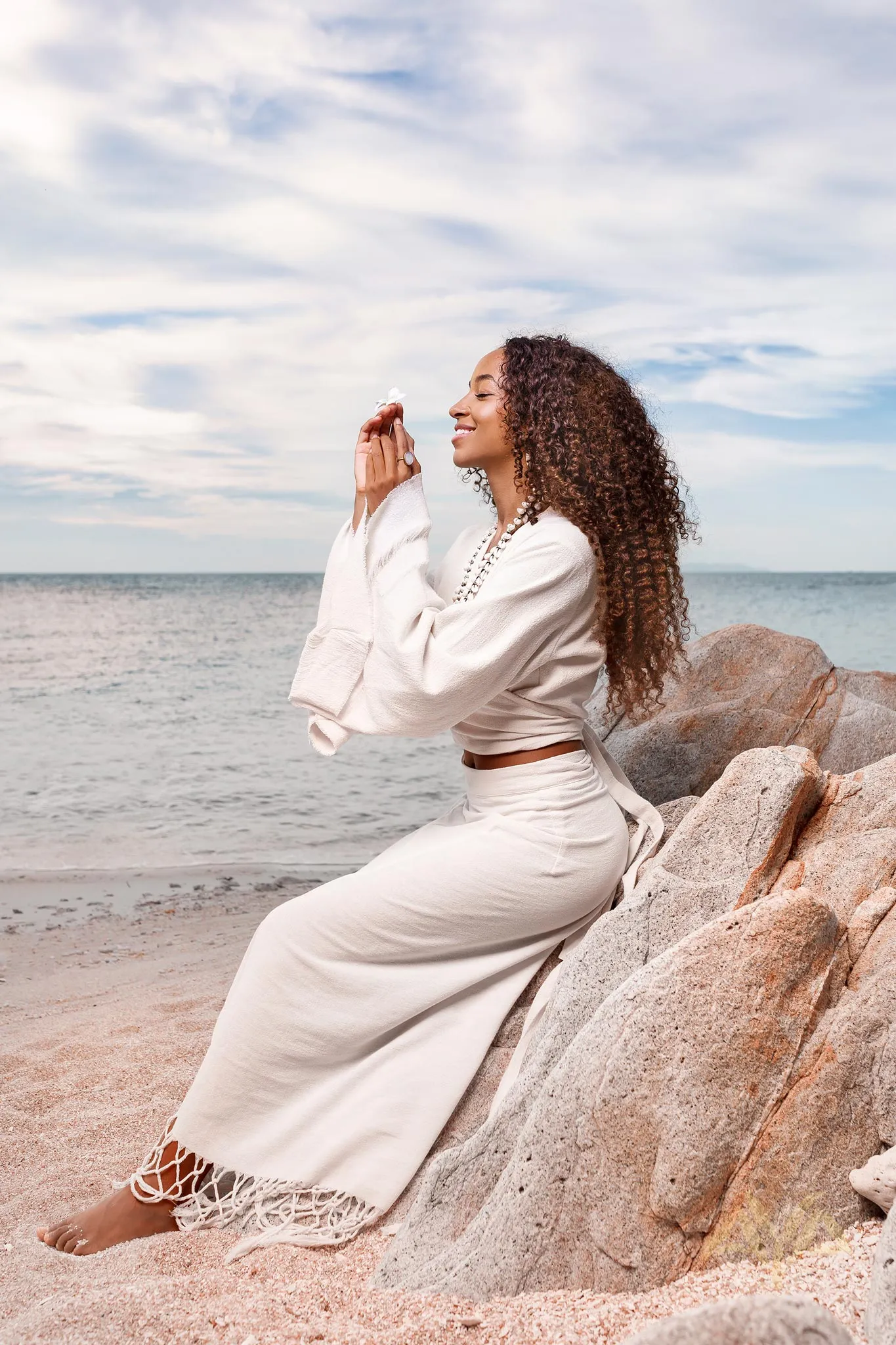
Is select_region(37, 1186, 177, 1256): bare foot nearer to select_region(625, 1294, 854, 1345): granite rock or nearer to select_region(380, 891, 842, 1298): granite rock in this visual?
select_region(380, 891, 842, 1298): granite rock

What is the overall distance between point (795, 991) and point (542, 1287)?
0.78 metres

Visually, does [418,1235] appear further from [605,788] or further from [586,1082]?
[605,788]

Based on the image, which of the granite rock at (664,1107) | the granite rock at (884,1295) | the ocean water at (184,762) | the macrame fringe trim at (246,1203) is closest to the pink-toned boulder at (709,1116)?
the granite rock at (664,1107)

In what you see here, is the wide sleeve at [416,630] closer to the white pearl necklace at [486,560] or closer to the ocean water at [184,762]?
the white pearl necklace at [486,560]

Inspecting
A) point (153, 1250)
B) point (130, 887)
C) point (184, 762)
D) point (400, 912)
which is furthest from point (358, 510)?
point (184, 762)

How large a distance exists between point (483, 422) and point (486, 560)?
1.40 feet

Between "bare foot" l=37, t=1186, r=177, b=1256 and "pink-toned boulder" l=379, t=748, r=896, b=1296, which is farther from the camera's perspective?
"bare foot" l=37, t=1186, r=177, b=1256

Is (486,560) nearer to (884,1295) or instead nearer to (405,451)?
(405,451)

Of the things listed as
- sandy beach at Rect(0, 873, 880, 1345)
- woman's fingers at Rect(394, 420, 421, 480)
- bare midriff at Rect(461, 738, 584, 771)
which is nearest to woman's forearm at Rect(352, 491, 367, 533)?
woman's fingers at Rect(394, 420, 421, 480)

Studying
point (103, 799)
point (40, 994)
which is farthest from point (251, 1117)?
point (103, 799)

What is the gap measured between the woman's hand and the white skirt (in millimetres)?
1013

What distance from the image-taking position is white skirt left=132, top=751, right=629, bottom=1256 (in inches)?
118

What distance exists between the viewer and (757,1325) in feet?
5.03

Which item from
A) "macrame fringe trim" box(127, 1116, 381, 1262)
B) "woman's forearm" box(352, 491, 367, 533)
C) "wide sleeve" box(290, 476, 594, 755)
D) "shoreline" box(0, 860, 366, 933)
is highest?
"woman's forearm" box(352, 491, 367, 533)
